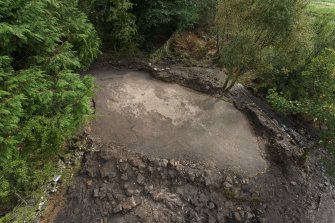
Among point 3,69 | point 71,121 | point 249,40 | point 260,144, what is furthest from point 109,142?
point 249,40

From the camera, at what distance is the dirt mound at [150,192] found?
28.2 ft

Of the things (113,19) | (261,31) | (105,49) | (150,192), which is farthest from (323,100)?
(105,49)

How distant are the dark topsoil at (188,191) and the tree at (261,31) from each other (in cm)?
448

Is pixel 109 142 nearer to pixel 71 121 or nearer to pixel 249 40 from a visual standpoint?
pixel 71 121

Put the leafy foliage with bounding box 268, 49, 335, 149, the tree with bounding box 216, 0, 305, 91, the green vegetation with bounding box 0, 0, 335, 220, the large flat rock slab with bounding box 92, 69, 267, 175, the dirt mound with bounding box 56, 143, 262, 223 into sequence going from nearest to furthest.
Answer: the green vegetation with bounding box 0, 0, 335, 220, the dirt mound with bounding box 56, 143, 262, 223, the leafy foliage with bounding box 268, 49, 335, 149, the large flat rock slab with bounding box 92, 69, 267, 175, the tree with bounding box 216, 0, 305, 91

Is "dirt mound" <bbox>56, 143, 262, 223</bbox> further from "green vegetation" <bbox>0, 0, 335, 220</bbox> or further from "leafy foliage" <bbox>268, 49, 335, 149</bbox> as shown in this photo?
"leafy foliage" <bbox>268, 49, 335, 149</bbox>

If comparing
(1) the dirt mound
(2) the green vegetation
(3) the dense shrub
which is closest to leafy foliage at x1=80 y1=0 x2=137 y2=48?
A: (2) the green vegetation

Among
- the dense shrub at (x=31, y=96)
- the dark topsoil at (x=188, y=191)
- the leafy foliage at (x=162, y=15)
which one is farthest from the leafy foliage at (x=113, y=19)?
the dark topsoil at (x=188, y=191)

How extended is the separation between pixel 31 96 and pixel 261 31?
10.0 m

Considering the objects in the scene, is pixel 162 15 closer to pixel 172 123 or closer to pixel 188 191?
pixel 172 123

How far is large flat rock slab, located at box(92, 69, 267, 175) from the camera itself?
34.9 ft

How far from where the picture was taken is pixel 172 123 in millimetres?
11695

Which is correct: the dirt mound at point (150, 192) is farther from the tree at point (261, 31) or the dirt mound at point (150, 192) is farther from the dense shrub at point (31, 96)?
the tree at point (261, 31)

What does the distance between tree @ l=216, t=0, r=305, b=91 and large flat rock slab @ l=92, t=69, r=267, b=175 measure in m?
2.57
